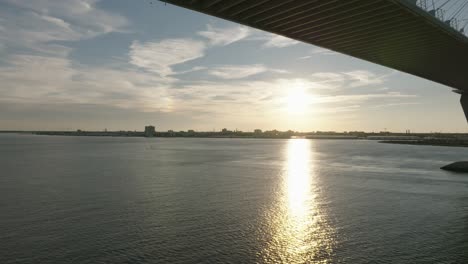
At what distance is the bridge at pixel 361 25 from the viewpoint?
1766 centimetres

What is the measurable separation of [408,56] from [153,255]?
90.4ft

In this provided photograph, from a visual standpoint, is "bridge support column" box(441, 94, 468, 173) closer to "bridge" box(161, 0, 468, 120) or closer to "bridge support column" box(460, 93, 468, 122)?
"bridge support column" box(460, 93, 468, 122)

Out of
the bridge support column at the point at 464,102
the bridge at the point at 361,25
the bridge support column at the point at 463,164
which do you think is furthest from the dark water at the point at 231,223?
the bridge support column at the point at 463,164

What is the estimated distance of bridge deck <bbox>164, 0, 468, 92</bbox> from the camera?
695 inches

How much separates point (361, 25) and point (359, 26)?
0.27 meters

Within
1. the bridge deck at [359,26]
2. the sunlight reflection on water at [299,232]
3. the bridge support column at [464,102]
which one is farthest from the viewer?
the bridge support column at [464,102]

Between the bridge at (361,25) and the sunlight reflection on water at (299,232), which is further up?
the bridge at (361,25)

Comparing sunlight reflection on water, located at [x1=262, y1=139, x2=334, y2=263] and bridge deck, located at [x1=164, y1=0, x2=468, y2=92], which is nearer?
sunlight reflection on water, located at [x1=262, y1=139, x2=334, y2=263]

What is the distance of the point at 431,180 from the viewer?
1534 inches

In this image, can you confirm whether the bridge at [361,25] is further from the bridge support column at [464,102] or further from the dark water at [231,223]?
the bridge support column at [464,102]

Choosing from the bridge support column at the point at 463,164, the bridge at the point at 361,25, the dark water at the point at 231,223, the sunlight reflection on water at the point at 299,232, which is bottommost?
the sunlight reflection on water at the point at 299,232

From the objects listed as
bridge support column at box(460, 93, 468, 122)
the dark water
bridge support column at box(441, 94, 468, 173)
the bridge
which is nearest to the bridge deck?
the bridge

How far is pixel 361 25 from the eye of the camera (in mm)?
21125

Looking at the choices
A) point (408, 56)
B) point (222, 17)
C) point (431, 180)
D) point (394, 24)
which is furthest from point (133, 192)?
point (431, 180)
